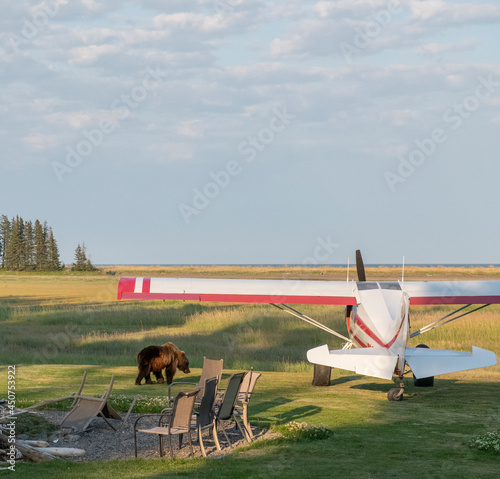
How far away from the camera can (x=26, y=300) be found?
1700 inches

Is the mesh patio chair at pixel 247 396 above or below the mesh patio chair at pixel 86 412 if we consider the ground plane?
above

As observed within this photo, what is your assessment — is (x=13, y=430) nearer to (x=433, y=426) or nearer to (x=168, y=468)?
(x=168, y=468)

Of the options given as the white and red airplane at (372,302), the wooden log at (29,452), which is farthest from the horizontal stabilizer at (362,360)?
the wooden log at (29,452)

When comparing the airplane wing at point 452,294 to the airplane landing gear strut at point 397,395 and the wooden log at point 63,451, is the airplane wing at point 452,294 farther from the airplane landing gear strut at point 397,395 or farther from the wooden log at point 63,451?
the wooden log at point 63,451

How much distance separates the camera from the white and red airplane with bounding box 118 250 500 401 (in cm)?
1077

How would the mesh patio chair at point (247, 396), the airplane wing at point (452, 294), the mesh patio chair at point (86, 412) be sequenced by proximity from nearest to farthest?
the mesh patio chair at point (247, 396) < the mesh patio chair at point (86, 412) < the airplane wing at point (452, 294)

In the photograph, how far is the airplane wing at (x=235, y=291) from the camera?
13992 millimetres

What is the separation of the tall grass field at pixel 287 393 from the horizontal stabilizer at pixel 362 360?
0.66 meters

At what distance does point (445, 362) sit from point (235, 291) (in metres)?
5.15

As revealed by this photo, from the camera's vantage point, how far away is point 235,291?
571 inches

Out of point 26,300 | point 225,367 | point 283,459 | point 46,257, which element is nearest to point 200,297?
point 225,367

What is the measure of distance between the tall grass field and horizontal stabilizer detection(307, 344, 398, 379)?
2.17ft

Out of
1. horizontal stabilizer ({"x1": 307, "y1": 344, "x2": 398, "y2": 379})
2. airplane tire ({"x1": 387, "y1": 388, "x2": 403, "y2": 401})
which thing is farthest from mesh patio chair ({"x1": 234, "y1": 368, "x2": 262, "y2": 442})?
airplane tire ({"x1": 387, "y1": 388, "x2": 403, "y2": 401})

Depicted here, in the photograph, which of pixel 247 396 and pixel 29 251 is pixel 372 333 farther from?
pixel 29 251
